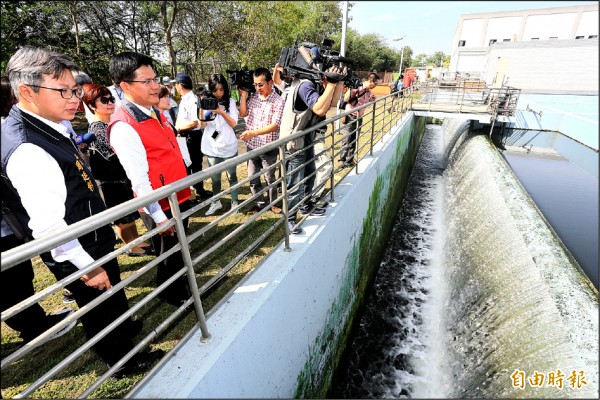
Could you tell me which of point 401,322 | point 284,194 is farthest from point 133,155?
point 401,322

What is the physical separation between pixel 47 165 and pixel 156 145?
2.58 feet

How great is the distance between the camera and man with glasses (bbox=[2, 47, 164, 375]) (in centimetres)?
155

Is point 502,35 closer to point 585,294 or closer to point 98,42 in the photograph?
point 98,42

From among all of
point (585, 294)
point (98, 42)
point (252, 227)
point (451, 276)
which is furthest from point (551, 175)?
point (98, 42)

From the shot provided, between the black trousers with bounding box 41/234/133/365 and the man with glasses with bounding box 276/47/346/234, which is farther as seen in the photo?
the man with glasses with bounding box 276/47/346/234

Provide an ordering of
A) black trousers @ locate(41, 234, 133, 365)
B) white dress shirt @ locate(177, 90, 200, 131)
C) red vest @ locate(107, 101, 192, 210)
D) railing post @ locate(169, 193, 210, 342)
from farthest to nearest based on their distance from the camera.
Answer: white dress shirt @ locate(177, 90, 200, 131) < red vest @ locate(107, 101, 192, 210) < black trousers @ locate(41, 234, 133, 365) < railing post @ locate(169, 193, 210, 342)

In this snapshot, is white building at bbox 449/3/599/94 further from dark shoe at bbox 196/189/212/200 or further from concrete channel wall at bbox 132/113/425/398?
dark shoe at bbox 196/189/212/200

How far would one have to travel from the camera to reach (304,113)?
3.15 meters

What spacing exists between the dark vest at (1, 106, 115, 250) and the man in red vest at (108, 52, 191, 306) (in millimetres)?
279

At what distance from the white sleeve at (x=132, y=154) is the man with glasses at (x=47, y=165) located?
0.83 feet

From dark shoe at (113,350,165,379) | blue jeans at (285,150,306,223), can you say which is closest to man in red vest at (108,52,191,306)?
dark shoe at (113,350,165,379)

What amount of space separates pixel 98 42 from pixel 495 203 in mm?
16788

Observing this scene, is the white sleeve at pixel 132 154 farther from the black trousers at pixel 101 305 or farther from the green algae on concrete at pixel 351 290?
the green algae on concrete at pixel 351 290

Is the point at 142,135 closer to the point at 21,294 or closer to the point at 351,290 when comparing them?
the point at 21,294
